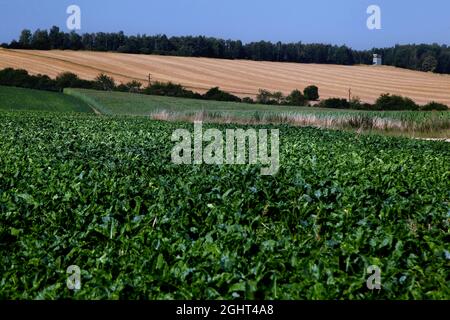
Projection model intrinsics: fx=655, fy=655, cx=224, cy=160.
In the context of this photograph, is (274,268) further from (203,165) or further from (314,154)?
(314,154)

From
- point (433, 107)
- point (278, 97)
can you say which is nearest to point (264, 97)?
point (278, 97)

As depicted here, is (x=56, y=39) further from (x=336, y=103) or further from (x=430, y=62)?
(x=430, y=62)

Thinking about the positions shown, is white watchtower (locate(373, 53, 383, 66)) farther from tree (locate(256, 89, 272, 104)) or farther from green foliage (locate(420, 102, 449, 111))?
green foliage (locate(420, 102, 449, 111))

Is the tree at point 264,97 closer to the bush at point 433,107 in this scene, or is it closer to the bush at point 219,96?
the bush at point 219,96

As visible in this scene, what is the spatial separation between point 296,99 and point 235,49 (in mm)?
42517

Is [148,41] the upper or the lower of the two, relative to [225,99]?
upper

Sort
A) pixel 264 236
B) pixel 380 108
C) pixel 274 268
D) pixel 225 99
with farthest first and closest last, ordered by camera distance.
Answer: pixel 225 99 → pixel 380 108 → pixel 264 236 → pixel 274 268

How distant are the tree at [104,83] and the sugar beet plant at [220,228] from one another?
59614 mm

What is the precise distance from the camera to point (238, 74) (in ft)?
291

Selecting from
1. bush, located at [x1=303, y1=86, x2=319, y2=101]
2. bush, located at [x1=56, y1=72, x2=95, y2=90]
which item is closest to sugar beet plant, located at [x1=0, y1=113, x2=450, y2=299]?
bush, located at [x1=303, y1=86, x2=319, y2=101]

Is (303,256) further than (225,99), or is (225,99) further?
(225,99)

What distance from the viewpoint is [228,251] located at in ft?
21.5

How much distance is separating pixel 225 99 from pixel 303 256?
2534 inches
